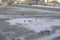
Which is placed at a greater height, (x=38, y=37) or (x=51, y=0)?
(x=38, y=37)

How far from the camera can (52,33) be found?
51 cm

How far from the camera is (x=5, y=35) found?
1.64 ft

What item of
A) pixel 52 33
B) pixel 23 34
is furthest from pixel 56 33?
pixel 23 34

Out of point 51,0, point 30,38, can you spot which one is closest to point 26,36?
point 30,38

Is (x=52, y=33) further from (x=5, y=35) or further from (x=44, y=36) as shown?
(x=5, y=35)

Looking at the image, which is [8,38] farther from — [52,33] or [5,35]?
[52,33]

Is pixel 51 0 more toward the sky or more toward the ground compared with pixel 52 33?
more toward the ground

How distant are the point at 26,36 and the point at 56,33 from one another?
0.37 ft

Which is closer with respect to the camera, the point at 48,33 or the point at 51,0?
the point at 48,33

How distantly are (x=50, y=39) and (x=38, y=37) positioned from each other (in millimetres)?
41

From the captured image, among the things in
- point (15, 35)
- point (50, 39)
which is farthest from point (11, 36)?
point (50, 39)

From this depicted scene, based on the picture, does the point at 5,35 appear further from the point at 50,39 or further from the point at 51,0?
the point at 51,0

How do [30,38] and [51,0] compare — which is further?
[51,0]

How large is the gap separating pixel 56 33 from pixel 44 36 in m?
0.06
